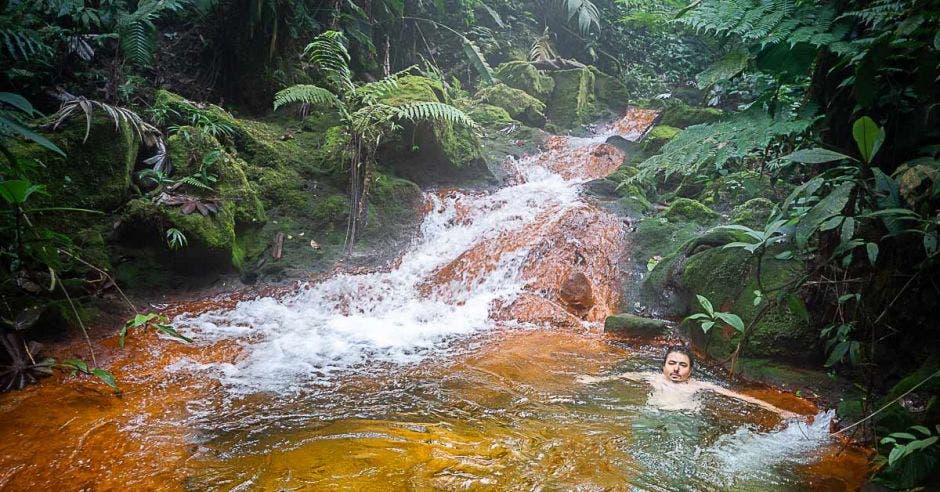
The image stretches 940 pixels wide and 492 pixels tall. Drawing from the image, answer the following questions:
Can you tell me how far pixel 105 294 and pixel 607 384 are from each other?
174 inches

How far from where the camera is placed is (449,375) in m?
3.68

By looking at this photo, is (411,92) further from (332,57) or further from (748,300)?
(748,300)

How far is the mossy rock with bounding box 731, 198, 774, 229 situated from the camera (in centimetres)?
589

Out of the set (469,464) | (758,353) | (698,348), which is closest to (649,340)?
(698,348)

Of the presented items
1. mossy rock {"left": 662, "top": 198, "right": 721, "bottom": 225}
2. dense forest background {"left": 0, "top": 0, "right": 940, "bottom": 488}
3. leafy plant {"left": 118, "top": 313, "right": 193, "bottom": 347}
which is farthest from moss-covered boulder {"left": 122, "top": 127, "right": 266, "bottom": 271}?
mossy rock {"left": 662, "top": 198, "right": 721, "bottom": 225}

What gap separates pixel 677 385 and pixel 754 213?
11.8 ft

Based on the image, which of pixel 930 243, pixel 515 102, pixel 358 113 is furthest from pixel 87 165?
pixel 515 102

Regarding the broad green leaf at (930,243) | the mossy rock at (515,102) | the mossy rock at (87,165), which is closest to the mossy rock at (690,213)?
the broad green leaf at (930,243)

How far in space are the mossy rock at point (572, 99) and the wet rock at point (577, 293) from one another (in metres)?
7.40

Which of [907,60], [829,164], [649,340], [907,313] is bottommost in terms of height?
[649,340]

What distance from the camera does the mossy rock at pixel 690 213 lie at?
22.2 ft

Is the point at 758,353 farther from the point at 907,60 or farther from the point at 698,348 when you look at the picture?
the point at 907,60

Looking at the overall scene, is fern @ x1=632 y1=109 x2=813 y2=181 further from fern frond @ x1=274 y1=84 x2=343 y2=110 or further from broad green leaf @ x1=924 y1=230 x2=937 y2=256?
fern frond @ x1=274 y1=84 x2=343 y2=110

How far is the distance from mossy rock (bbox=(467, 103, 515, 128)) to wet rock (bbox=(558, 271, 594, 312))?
5.97 metres
